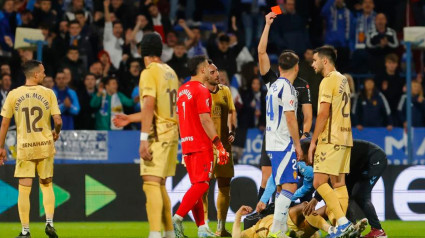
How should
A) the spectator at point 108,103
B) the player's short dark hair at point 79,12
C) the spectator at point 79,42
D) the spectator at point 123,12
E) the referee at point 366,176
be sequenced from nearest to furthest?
1. the referee at point 366,176
2. the spectator at point 108,103
3. the spectator at point 79,42
4. the player's short dark hair at point 79,12
5. the spectator at point 123,12

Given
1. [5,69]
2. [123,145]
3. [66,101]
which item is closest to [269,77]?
[123,145]

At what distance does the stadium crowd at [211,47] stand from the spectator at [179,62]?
0.09 feet

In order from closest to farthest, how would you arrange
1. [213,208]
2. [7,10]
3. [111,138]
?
[213,208], [111,138], [7,10]

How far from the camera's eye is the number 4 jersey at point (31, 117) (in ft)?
40.6

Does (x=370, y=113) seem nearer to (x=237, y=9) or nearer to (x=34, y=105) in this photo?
(x=237, y=9)

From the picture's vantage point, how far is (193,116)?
11281 mm

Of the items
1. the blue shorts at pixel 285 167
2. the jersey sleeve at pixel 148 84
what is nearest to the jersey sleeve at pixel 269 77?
the blue shorts at pixel 285 167

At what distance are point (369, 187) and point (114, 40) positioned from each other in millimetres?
10150

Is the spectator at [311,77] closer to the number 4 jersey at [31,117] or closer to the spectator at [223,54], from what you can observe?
the spectator at [223,54]

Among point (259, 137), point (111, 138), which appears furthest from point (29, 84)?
point (259, 137)

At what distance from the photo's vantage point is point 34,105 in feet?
40.6

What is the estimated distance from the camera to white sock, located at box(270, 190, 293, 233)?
36.5ft

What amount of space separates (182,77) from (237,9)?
128 inches

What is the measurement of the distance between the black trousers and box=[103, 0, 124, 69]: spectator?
377 inches
